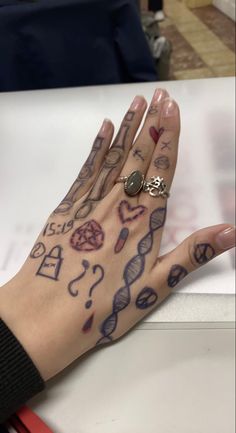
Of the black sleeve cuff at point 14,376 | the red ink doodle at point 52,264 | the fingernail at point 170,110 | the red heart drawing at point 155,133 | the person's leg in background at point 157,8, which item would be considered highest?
the person's leg in background at point 157,8

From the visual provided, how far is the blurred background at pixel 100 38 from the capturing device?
2.48ft

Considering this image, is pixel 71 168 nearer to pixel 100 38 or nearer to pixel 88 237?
pixel 88 237

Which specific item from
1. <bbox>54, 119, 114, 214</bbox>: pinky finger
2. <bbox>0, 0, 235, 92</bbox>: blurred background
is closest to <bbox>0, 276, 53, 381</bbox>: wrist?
<bbox>54, 119, 114, 214</bbox>: pinky finger

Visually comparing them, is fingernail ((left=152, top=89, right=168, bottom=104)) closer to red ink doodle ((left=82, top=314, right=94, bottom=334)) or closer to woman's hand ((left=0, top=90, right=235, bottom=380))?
woman's hand ((left=0, top=90, right=235, bottom=380))

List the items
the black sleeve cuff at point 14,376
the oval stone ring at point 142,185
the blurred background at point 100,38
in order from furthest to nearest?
1. the blurred background at point 100,38
2. the oval stone ring at point 142,185
3. the black sleeve cuff at point 14,376

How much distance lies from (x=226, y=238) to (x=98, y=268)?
0.12 metres

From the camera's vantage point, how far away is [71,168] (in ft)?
1.92

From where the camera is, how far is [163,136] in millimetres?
512

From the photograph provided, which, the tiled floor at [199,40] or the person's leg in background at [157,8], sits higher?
the person's leg in background at [157,8]

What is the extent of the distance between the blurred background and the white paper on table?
12 cm

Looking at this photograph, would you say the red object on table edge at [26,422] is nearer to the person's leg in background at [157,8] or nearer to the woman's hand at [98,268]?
the woman's hand at [98,268]

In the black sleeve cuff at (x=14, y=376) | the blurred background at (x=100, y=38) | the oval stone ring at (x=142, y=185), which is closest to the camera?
the black sleeve cuff at (x=14, y=376)

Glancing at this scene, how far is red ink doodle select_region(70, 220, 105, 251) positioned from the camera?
1.46 feet

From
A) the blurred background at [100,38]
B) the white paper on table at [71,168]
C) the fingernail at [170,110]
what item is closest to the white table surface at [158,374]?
the white paper on table at [71,168]
